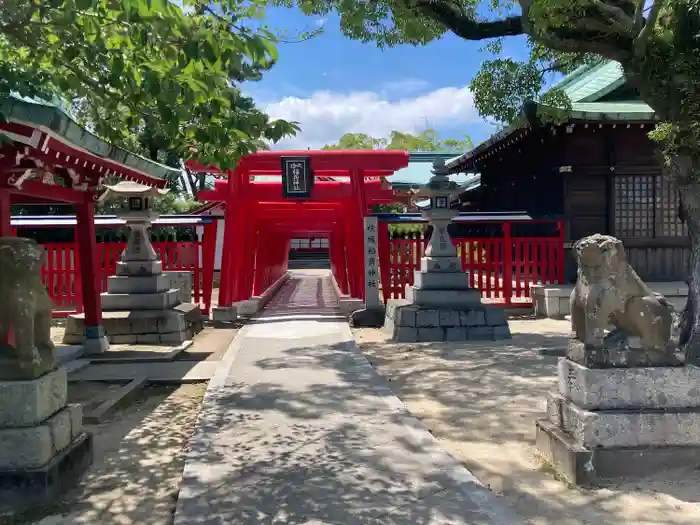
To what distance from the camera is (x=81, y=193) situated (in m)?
8.08

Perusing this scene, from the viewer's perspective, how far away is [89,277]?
8.33 meters

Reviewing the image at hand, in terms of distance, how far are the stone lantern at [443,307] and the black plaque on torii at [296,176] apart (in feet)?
8.03

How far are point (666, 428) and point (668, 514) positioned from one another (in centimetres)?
65

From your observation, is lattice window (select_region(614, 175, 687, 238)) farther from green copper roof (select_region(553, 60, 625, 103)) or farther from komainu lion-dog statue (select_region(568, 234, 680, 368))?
komainu lion-dog statue (select_region(568, 234, 680, 368))

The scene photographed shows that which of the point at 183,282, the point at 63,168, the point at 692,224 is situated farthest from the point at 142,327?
the point at 692,224

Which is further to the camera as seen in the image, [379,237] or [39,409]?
[379,237]

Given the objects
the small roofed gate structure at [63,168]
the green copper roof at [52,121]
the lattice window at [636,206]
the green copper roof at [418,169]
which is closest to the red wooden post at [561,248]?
the lattice window at [636,206]

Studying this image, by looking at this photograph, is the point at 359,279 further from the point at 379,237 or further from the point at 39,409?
the point at 39,409

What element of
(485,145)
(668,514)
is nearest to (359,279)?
(485,145)

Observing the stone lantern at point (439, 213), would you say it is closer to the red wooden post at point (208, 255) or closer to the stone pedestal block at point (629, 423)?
the red wooden post at point (208, 255)

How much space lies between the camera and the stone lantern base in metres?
9.19

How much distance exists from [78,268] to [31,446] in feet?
31.4

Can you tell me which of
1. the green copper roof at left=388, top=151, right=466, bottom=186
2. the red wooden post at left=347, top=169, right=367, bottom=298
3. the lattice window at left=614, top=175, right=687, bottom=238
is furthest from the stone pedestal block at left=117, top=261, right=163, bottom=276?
the green copper roof at left=388, top=151, right=466, bottom=186

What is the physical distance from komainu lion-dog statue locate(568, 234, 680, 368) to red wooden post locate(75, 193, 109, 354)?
23.0 ft
